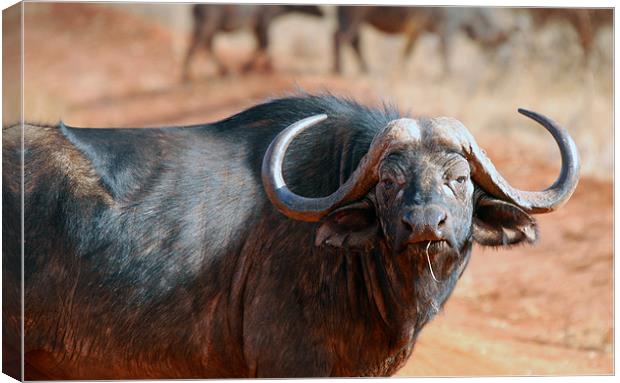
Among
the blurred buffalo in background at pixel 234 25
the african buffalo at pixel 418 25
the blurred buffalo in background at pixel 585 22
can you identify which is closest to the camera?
the blurred buffalo in background at pixel 585 22

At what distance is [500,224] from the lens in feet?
30.3

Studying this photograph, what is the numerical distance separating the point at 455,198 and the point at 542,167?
1072 centimetres

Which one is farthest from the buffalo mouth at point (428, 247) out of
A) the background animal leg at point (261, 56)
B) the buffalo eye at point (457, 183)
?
the background animal leg at point (261, 56)

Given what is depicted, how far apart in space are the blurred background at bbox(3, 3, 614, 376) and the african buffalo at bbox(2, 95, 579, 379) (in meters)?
7.42

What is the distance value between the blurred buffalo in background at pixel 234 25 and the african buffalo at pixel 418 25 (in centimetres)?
51

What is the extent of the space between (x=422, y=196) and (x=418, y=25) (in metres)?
11.4

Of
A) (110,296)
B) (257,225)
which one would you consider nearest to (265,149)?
(257,225)

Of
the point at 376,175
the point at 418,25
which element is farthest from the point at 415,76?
the point at 376,175

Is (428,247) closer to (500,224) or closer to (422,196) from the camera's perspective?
(422,196)

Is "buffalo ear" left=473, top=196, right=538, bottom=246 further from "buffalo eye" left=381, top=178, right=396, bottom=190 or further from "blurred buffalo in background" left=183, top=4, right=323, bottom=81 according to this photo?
"blurred buffalo in background" left=183, top=4, right=323, bottom=81

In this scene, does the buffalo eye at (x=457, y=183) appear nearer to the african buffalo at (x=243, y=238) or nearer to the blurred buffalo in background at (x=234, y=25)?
the african buffalo at (x=243, y=238)

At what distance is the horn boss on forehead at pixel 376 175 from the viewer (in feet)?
29.2

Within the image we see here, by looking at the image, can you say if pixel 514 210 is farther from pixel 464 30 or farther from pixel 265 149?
pixel 464 30

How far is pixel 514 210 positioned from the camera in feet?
30.1
